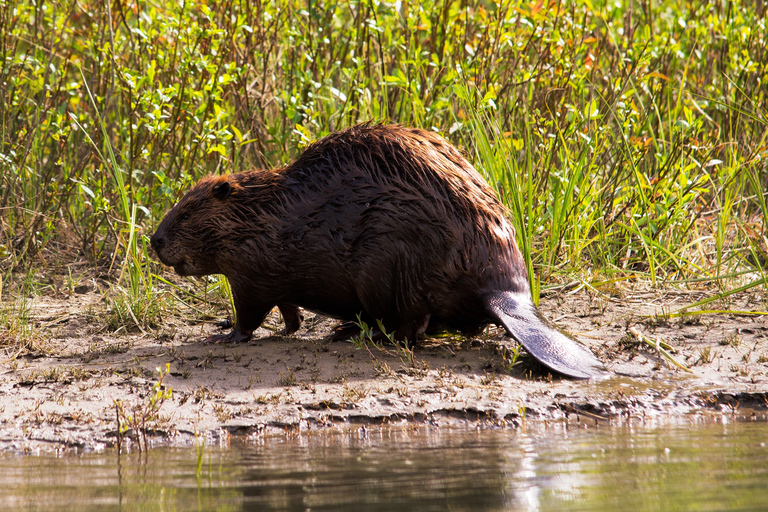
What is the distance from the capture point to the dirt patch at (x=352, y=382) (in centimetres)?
280

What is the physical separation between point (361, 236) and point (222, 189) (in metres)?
0.70

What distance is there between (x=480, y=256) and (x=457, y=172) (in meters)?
0.36

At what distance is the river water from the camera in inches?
72.9

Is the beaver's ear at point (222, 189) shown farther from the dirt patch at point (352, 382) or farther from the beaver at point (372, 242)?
the dirt patch at point (352, 382)

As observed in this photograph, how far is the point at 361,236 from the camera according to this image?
3307 millimetres

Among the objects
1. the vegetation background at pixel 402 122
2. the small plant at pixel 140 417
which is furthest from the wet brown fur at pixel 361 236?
the small plant at pixel 140 417

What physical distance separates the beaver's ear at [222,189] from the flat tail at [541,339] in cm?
118

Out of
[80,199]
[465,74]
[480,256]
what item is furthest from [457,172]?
[80,199]

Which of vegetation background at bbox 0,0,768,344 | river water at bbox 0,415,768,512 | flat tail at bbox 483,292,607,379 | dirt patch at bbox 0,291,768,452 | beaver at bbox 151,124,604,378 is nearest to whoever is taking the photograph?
river water at bbox 0,415,768,512

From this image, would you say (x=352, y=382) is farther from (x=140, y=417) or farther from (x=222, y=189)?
(x=222, y=189)

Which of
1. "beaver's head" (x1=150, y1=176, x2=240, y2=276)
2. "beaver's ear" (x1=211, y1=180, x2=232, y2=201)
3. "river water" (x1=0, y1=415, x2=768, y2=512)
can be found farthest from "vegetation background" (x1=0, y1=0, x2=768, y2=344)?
"river water" (x1=0, y1=415, x2=768, y2=512)

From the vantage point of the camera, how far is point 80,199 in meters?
5.16

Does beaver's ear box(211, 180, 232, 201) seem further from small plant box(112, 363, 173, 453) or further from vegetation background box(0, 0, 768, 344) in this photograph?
small plant box(112, 363, 173, 453)

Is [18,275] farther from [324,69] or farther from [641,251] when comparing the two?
[641,251]
